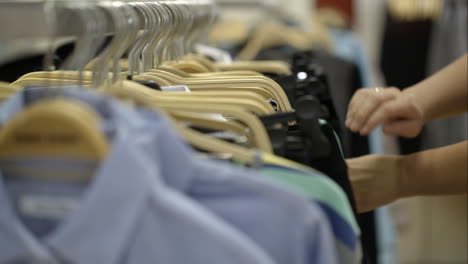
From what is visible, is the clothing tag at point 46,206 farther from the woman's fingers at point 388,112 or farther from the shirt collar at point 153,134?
the woman's fingers at point 388,112

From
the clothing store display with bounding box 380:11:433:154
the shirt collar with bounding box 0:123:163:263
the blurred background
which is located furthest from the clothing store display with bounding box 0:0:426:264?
the clothing store display with bounding box 380:11:433:154

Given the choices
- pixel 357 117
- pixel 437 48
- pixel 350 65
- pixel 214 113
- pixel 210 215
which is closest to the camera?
pixel 210 215

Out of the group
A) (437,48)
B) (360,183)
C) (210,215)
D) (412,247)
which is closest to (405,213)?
(412,247)

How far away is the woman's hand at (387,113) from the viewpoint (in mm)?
965

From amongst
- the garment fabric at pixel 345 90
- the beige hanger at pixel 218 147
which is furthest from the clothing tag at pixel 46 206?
the garment fabric at pixel 345 90

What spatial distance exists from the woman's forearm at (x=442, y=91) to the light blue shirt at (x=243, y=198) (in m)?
0.53

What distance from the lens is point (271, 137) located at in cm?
83

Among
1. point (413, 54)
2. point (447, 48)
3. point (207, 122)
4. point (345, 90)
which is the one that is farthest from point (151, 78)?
point (413, 54)

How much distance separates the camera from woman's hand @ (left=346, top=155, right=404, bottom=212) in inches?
38.8

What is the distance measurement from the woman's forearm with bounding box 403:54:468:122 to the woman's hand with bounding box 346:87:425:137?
0.11 metres

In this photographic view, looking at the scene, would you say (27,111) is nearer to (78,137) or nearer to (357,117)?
(78,137)

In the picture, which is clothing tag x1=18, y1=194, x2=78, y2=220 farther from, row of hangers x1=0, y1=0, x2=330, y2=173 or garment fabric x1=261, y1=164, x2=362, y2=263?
garment fabric x1=261, y1=164, x2=362, y2=263

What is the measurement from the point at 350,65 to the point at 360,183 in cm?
77

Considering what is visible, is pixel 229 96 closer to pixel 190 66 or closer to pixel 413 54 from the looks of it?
pixel 190 66
